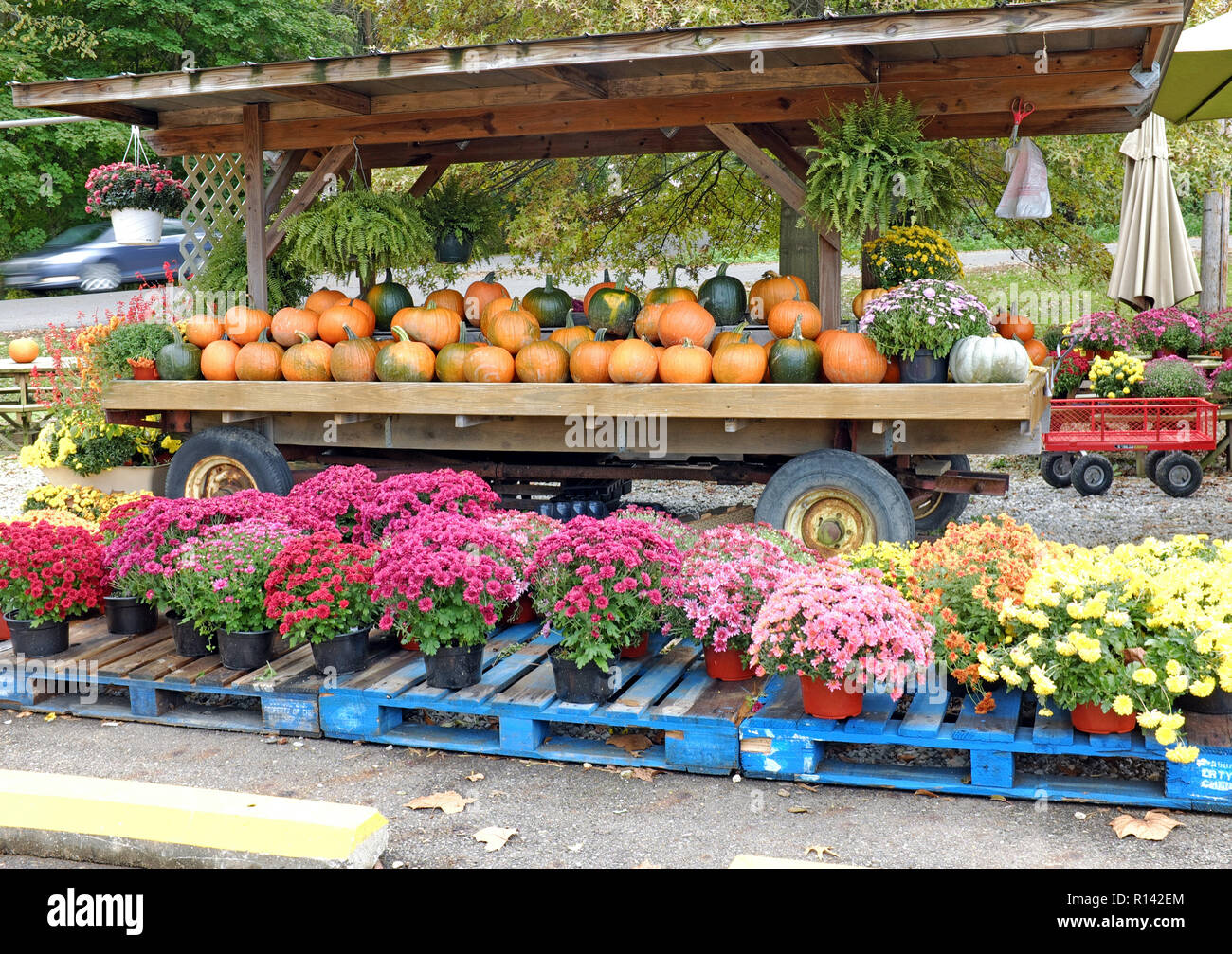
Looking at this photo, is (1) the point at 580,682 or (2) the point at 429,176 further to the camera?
(2) the point at 429,176

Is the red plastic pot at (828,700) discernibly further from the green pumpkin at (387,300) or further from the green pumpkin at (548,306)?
the green pumpkin at (387,300)

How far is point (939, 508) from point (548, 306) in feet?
9.18

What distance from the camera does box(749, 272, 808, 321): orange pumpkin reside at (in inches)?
264

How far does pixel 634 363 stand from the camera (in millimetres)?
6184

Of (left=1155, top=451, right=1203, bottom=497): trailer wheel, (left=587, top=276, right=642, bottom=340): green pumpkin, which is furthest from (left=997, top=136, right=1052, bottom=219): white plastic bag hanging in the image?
(left=1155, top=451, right=1203, bottom=497): trailer wheel

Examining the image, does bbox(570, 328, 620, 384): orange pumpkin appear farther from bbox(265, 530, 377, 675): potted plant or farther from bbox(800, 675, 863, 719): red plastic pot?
bbox(800, 675, 863, 719): red plastic pot

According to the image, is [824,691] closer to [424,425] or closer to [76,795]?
[76,795]

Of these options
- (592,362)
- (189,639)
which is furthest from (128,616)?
(592,362)

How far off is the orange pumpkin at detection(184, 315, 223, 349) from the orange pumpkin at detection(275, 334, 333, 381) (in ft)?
Answer: 2.19

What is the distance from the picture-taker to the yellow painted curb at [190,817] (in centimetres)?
315

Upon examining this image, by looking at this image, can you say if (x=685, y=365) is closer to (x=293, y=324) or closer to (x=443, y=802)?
(x=293, y=324)

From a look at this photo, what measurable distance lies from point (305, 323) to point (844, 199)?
131 inches
